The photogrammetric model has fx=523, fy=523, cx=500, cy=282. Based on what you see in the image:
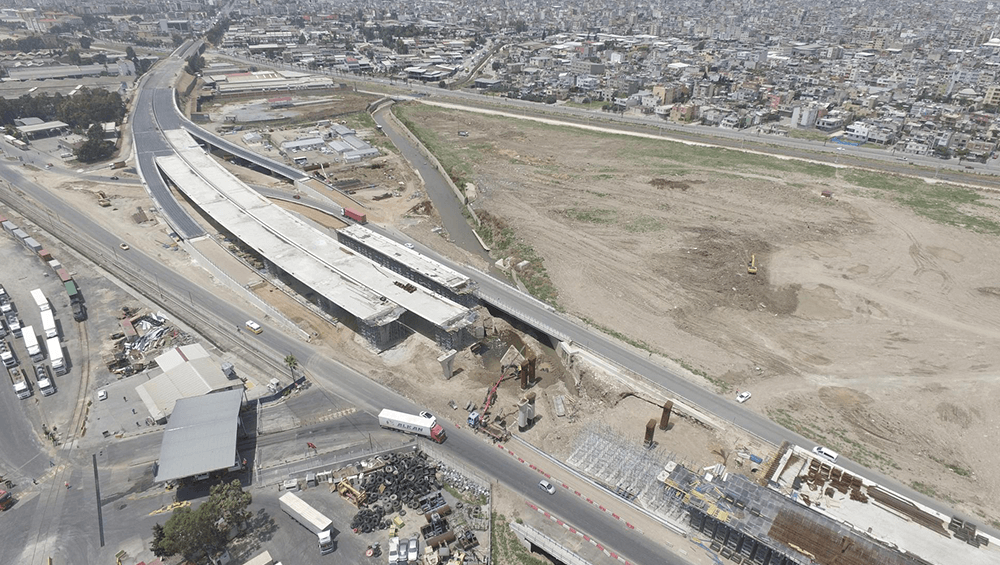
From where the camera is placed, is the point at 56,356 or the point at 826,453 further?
the point at 56,356

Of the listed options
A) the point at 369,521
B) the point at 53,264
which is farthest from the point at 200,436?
the point at 53,264

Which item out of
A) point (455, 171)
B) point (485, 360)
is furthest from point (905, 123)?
point (485, 360)

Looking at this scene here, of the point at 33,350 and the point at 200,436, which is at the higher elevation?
the point at 33,350

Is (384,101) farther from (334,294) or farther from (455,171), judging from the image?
(334,294)

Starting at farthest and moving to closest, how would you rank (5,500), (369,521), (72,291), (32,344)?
1. (72,291)
2. (32,344)
3. (5,500)
4. (369,521)

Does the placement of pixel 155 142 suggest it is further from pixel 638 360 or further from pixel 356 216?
pixel 638 360

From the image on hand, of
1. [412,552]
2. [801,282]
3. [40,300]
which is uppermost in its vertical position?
[40,300]

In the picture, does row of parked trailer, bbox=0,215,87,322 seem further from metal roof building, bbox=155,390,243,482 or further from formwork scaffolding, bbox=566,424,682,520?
formwork scaffolding, bbox=566,424,682,520

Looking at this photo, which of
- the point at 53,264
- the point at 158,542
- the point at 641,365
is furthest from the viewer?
the point at 53,264
